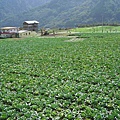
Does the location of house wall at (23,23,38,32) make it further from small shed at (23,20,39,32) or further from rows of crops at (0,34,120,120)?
rows of crops at (0,34,120,120)

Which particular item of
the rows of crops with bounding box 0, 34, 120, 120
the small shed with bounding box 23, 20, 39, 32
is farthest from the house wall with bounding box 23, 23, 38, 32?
the rows of crops with bounding box 0, 34, 120, 120

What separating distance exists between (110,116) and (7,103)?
15.7 feet

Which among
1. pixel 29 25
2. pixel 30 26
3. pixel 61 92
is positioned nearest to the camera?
pixel 61 92

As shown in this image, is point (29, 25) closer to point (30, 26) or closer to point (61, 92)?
point (30, 26)

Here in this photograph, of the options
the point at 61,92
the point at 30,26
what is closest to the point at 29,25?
the point at 30,26

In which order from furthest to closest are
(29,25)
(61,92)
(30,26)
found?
1. (30,26)
2. (29,25)
3. (61,92)

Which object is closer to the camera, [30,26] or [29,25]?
Result: [29,25]

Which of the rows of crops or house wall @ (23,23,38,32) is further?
house wall @ (23,23,38,32)

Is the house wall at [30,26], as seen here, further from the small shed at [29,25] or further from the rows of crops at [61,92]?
the rows of crops at [61,92]

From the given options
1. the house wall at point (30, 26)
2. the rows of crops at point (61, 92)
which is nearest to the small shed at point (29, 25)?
the house wall at point (30, 26)

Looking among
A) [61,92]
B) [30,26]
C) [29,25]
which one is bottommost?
[61,92]

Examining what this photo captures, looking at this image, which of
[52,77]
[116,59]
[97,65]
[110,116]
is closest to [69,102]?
[110,116]

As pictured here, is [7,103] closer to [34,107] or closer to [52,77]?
[34,107]

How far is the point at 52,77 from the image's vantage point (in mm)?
14758
